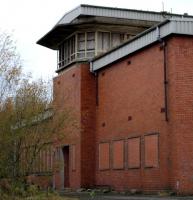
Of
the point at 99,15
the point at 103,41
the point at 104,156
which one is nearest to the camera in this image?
the point at 104,156

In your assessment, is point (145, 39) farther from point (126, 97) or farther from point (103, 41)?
point (103, 41)

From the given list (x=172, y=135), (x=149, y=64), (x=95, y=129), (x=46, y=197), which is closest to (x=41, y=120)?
(x=46, y=197)

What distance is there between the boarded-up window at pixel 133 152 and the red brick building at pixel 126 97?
6 cm

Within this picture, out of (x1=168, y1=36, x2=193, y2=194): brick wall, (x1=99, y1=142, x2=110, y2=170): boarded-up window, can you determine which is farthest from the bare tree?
(x1=99, y1=142, x2=110, y2=170): boarded-up window

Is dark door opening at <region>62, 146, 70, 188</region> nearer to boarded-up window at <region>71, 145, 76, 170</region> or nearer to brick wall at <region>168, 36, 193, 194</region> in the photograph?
boarded-up window at <region>71, 145, 76, 170</region>

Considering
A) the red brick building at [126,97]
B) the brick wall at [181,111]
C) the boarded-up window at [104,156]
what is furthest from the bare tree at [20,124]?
the boarded-up window at [104,156]

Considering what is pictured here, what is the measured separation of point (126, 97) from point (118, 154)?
3.53 meters

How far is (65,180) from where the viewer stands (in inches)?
1523

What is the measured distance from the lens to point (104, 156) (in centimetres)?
3422

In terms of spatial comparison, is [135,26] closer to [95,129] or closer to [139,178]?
[95,129]

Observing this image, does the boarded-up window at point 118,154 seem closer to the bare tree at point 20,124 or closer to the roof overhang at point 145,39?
the roof overhang at point 145,39

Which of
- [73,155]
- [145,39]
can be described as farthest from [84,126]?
[145,39]

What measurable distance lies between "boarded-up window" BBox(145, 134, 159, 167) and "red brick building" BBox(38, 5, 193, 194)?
5cm

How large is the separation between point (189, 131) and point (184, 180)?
2.43 meters
